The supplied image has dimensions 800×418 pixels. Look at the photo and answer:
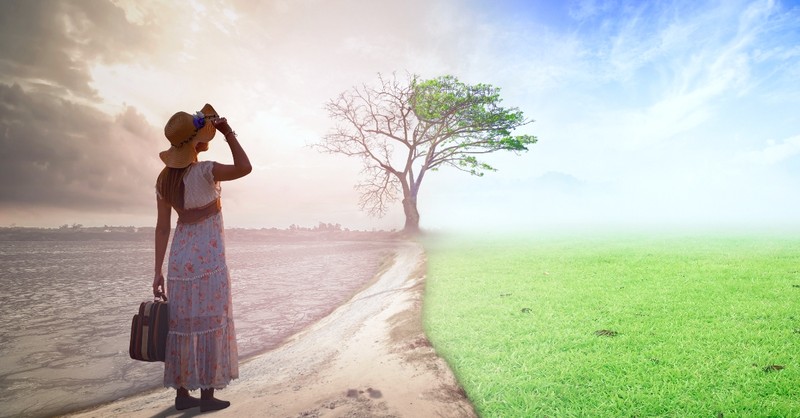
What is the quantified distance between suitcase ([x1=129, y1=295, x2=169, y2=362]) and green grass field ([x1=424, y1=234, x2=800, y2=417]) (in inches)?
112

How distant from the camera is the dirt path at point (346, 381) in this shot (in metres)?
3.28

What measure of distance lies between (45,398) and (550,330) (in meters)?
6.28

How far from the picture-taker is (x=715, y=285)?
→ 7.18 metres

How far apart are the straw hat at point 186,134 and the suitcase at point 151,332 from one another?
1331mm

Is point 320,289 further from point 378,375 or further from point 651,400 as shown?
point 651,400

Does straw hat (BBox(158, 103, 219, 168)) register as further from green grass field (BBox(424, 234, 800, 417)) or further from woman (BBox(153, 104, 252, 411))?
green grass field (BBox(424, 234, 800, 417))

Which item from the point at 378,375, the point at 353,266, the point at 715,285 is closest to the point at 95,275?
the point at 353,266

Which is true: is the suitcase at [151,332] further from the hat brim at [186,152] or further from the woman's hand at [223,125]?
the woman's hand at [223,125]

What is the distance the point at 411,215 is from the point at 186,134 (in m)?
27.5

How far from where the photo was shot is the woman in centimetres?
347

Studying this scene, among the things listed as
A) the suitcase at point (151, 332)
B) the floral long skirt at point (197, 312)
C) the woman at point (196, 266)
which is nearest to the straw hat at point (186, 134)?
the woman at point (196, 266)

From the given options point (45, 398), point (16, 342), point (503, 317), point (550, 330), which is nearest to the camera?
point (45, 398)

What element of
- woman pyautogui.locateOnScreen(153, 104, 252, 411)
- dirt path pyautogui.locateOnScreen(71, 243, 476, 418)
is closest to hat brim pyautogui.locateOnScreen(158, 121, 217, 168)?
woman pyautogui.locateOnScreen(153, 104, 252, 411)

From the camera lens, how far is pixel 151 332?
346 centimetres
